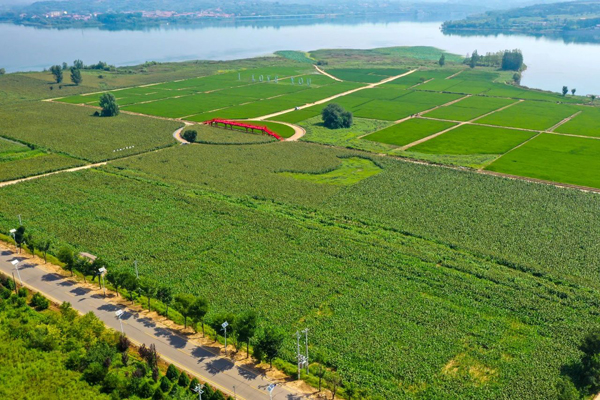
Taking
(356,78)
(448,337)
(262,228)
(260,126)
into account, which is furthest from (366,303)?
(356,78)

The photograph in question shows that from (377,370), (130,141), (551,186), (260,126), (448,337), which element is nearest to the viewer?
(377,370)

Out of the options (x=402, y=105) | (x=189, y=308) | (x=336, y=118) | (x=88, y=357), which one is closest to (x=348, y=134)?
(x=336, y=118)

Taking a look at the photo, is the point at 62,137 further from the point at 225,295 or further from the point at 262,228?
the point at 225,295

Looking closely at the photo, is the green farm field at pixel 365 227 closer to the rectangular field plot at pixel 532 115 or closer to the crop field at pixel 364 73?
the rectangular field plot at pixel 532 115

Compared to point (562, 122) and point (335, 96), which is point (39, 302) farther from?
point (335, 96)

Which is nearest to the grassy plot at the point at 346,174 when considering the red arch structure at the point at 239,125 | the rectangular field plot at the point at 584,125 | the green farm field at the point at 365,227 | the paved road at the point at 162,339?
the green farm field at the point at 365,227

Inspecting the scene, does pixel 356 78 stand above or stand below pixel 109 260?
above
